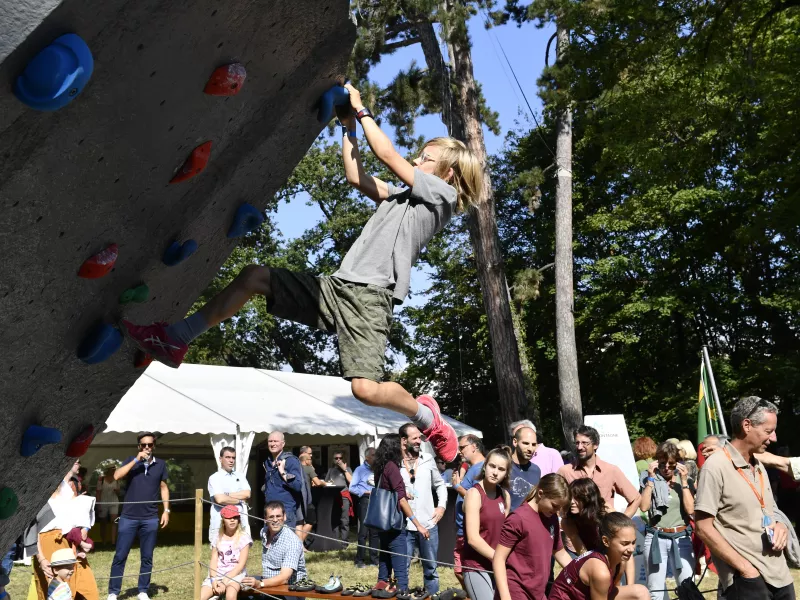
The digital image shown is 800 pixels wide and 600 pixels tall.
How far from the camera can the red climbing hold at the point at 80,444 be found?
2.97m

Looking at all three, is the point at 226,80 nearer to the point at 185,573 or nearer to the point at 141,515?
the point at 141,515

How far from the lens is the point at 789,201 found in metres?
12.4

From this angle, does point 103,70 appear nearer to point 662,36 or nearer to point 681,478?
point 681,478

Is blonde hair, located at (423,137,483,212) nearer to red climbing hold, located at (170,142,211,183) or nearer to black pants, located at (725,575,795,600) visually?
red climbing hold, located at (170,142,211,183)

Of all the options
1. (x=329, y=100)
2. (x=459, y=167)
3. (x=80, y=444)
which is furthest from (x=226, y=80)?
(x=459, y=167)

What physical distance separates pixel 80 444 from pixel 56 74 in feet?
5.77

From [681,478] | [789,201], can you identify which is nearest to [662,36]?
[789,201]

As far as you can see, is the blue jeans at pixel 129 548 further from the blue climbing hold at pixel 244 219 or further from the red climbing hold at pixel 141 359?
the blue climbing hold at pixel 244 219

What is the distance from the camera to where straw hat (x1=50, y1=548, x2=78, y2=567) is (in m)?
6.95

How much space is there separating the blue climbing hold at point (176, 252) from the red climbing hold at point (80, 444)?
0.78 m

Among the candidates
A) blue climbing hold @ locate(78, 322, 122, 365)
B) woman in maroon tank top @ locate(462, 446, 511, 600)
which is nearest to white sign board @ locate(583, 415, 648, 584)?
woman in maroon tank top @ locate(462, 446, 511, 600)

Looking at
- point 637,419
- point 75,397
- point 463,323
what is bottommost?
point 75,397

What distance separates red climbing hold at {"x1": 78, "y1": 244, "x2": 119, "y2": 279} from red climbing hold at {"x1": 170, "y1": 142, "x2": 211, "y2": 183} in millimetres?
251

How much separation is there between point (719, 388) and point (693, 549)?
18825 millimetres
